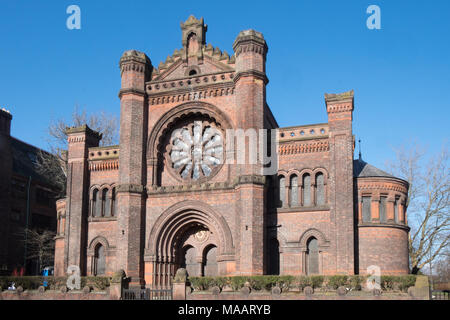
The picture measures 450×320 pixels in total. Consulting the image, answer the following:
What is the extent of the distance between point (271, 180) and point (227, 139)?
3539 millimetres

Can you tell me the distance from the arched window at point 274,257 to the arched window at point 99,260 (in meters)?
10.7

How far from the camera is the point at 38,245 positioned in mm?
48375

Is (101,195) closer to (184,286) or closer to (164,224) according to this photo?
(164,224)

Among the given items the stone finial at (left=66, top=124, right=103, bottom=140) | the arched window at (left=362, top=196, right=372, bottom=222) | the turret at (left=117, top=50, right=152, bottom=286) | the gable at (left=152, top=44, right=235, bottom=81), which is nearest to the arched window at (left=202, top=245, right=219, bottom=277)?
the turret at (left=117, top=50, right=152, bottom=286)

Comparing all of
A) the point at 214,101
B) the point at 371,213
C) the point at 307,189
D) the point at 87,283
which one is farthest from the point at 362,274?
the point at 87,283

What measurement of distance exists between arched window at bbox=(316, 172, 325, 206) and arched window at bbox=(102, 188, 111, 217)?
43.9ft

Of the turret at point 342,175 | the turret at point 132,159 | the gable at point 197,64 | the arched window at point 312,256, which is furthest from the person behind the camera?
the gable at point 197,64

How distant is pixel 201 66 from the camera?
34.4m

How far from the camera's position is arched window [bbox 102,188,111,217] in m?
35.3

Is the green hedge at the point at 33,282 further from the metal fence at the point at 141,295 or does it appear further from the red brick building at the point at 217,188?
the metal fence at the point at 141,295

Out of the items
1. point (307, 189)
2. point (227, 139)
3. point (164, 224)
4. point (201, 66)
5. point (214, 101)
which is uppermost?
point (201, 66)

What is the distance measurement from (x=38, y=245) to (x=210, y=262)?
22298mm

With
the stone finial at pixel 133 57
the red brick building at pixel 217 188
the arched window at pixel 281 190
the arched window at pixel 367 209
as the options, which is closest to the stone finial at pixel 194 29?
the red brick building at pixel 217 188

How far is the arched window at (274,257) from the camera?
31.1m
